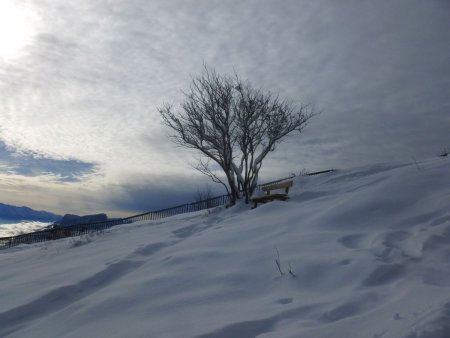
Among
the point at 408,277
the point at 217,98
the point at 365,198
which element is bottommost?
the point at 408,277

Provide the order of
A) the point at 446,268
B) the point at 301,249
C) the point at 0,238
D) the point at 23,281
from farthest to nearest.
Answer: the point at 0,238 → the point at 23,281 → the point at 301,249 → the point at 446,268

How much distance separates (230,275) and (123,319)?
105 centimetres

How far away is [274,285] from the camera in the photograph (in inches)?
119

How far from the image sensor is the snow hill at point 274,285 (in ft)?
7.23

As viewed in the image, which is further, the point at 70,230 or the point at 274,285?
the point at 70,230

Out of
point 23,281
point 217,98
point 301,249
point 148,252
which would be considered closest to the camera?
point 301,249

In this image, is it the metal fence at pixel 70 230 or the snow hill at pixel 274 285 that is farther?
the metal fence at pixel 70 230

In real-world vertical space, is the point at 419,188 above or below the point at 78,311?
above

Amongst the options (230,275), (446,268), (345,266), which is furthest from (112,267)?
(446,268)

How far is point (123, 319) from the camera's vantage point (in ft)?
8.78

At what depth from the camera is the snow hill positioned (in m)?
2.20

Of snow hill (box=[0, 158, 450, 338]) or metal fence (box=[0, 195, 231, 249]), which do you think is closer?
snow hill (box=[0, 158, 450, 338])

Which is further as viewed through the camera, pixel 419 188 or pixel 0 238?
pixel 0 238

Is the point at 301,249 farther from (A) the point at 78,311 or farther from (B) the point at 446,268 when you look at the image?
(A) the point at 78,311
